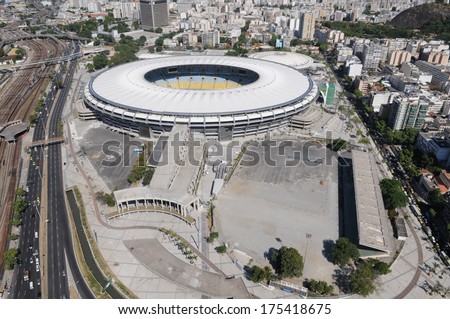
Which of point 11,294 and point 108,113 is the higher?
point 108,113

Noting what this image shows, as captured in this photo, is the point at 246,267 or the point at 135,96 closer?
the point at 246,267

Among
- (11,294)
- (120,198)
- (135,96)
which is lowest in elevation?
(11,294)

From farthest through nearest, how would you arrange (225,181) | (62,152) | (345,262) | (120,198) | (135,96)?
(135,96)
(62,152)
(225,181)
(120,198)
(345,262)

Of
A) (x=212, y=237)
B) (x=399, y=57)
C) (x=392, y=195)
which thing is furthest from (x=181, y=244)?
(x=399, y=57)

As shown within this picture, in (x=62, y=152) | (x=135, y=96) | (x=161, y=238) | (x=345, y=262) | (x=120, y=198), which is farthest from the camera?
(x=135, y=96)

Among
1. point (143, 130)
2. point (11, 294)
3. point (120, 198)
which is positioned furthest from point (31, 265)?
point (143, 130)

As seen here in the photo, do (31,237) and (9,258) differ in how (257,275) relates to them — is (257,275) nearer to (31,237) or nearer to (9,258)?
(9,258)

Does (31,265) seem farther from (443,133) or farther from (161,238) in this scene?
(443,133)

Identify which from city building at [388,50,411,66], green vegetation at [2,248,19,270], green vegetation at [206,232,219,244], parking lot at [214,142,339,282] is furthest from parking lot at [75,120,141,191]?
city building at [388,50,411,66]

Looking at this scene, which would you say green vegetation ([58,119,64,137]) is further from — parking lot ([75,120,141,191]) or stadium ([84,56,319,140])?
stadium ([84,56,319,140])
